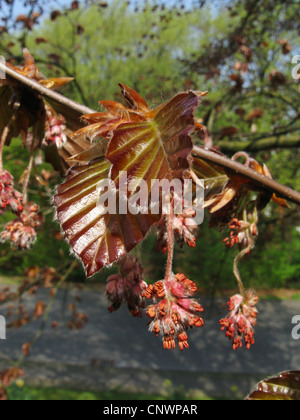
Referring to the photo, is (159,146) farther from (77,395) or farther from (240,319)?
(77,395)

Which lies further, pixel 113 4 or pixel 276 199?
pixel 113 4

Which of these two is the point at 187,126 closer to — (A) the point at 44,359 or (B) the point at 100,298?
(A) the point at 44,359

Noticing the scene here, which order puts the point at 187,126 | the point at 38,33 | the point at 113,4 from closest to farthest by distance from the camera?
1. the point at 187,126
2. the point at 113,4
3. the point at 38,33

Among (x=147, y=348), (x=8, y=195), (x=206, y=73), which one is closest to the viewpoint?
(x=8, y=195)

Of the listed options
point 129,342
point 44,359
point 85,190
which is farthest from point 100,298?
point 85,190

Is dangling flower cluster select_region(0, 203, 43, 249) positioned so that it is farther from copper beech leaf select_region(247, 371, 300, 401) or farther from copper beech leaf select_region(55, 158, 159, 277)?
copper beech leaf select_region(247, 371, 300, 401)

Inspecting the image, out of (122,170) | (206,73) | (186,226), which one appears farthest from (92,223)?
(206,73)

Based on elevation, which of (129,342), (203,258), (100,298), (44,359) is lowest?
(44,359)
